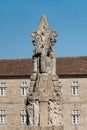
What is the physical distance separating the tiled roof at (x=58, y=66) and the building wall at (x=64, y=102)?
89 cm

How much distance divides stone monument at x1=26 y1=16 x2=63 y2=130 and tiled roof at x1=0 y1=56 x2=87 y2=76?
99.8 feet

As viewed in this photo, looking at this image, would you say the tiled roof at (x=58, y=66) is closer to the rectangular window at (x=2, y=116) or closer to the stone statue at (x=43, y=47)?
the rectangular window at (x=2, y=116)

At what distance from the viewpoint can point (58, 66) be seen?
147ft

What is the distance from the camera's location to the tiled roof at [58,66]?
143 ft

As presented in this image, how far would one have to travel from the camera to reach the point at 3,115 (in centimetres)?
4612

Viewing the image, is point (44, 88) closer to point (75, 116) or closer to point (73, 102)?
point (73, 102)

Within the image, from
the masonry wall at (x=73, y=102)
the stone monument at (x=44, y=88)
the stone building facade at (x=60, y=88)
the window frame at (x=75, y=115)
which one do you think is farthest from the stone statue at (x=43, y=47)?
the window frame at (x=75, y=115)

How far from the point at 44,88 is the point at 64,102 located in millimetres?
31998

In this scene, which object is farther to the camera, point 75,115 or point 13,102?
point 13,102

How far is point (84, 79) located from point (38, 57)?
3120cm

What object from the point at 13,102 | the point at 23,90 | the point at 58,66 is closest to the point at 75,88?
the point at 58,66

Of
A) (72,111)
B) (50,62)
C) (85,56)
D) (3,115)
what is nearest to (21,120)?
(3,115)

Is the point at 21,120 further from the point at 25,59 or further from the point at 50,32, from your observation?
the point at 50,32

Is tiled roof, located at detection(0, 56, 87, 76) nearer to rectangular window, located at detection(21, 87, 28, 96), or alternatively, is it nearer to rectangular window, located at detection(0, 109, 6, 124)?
rectangular window, located at detection(21, 87, 28, 96)
